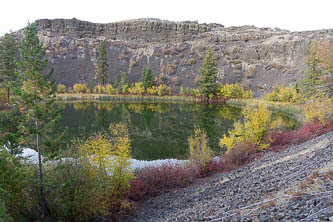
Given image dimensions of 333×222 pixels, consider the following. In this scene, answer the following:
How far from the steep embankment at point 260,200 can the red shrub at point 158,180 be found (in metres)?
0.66

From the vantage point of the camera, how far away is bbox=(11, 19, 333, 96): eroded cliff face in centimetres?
7088

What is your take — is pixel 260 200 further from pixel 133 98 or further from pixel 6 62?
pixel 133 98

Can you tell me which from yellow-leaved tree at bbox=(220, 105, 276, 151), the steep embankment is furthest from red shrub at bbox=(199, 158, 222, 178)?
yellow-leaved tree at bbox=(220, 105, 276, 151)

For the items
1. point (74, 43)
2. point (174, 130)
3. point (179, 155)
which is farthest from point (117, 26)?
point (179, 155)

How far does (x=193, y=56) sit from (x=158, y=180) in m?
78.0

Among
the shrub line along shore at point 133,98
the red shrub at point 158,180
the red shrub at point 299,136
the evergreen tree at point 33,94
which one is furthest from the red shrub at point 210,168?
the shrub line along shore at point 133,98

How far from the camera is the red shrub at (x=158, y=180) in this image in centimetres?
1145

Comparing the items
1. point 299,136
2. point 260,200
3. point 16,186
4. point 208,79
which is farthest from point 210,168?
point 208,79

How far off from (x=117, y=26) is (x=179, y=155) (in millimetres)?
115827

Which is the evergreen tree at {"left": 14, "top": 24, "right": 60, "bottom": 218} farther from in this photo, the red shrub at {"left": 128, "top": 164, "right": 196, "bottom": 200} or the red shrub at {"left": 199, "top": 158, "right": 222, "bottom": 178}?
the red shrub at {"left": 199, "top": 158, "right": 222, "bottom": 178}

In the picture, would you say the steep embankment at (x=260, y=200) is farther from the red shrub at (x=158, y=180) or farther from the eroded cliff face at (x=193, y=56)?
the eroded cliff face at (x=193, y=56)

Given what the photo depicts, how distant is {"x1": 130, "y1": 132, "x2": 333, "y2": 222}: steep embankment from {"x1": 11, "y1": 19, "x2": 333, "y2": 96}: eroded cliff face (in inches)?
2349

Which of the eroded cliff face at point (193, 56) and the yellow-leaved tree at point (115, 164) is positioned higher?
the eroded cliff face at point (193, 56)

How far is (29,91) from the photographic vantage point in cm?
789
